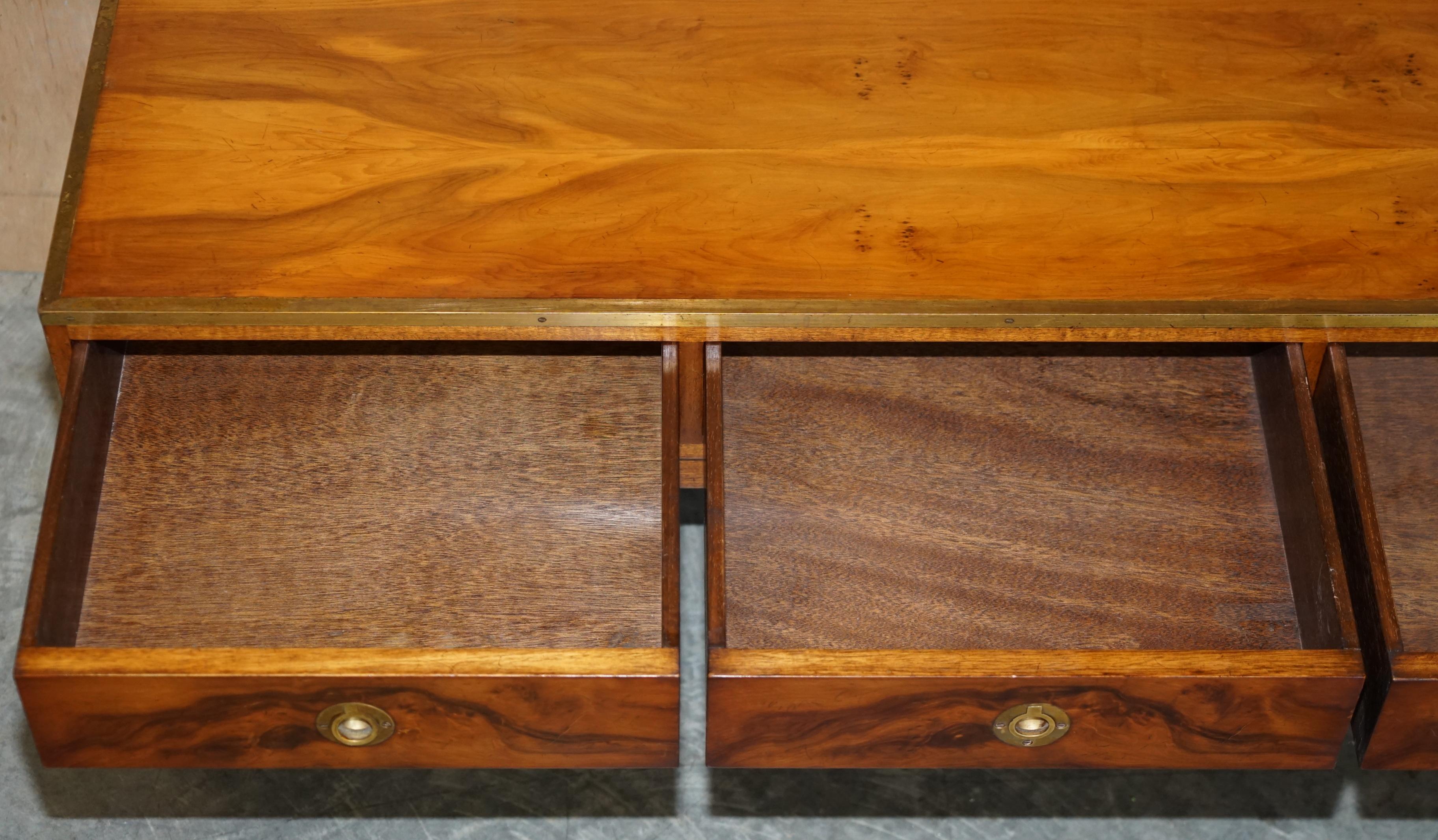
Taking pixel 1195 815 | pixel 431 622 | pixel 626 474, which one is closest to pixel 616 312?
pixel 626 474

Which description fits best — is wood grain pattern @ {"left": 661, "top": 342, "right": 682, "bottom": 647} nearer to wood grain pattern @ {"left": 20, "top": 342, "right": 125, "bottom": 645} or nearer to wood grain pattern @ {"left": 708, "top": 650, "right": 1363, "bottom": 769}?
wood grain pattern @ {"left": 708, "top": 650, "right": 1363, "bottom": 769}

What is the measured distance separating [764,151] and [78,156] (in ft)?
1.82

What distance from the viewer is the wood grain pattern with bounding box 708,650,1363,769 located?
3.39 feet

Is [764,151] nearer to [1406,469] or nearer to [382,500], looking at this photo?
[382,500]

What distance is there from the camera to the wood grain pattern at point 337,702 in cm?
102

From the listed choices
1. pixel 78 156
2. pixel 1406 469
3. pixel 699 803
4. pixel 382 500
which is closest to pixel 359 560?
pixel 382 500

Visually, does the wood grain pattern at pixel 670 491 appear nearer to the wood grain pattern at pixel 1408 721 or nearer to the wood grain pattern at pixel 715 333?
the wood grain pattern at pixel 715 333

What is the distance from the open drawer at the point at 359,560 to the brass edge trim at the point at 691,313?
0.24 feet

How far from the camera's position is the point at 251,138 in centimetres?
122

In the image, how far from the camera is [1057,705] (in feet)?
3.48

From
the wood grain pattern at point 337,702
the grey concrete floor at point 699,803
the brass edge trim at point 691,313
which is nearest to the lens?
the wood grain pattern at point 337,702

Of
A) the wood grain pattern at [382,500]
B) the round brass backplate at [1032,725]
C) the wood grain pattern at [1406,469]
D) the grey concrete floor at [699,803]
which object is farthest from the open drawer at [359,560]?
the wood grain pattern at [1406,469]

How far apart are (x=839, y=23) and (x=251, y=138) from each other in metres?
0.51

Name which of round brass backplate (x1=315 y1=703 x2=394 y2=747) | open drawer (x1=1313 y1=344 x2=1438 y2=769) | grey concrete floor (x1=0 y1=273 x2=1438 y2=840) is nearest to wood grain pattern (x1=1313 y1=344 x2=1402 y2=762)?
open drawer (x1=1313 y1=344 x2=1438 y2=769)
